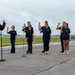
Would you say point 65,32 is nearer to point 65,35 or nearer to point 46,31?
point 65,35

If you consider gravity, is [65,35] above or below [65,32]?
below

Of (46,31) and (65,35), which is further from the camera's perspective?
(46,31)

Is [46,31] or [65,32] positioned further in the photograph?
[46,31]

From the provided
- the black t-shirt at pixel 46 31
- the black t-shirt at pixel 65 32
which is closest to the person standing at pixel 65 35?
the black t-shirt at pixel 65 32

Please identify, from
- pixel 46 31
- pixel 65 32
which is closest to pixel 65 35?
pixel 65 32

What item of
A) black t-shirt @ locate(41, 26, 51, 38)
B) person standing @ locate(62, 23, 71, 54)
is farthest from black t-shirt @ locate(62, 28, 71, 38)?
black t-shirt @ locate(41, 26, 51, 38)

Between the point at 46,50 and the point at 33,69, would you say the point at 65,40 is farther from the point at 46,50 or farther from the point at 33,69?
the point at 33,69

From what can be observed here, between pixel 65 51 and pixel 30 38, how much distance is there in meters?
2.36

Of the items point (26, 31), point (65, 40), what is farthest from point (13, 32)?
point (65, 40)

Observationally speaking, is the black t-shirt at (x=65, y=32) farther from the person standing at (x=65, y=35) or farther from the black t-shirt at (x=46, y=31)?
the black t-shirt at (x=46, y=31)

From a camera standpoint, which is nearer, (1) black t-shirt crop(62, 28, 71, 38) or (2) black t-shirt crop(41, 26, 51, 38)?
(1) black t-shirt crop(62, 28, 71, 38)

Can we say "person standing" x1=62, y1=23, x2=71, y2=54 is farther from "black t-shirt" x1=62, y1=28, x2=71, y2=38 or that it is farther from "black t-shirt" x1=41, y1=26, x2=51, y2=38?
"black t-shirt" x1=41, y1=26, x2=51, y2=38

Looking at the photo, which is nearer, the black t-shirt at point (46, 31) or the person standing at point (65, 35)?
the person standing at point (65, 35)

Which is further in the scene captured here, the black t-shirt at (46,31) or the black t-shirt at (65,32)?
the black t-shirt at (46,31)
